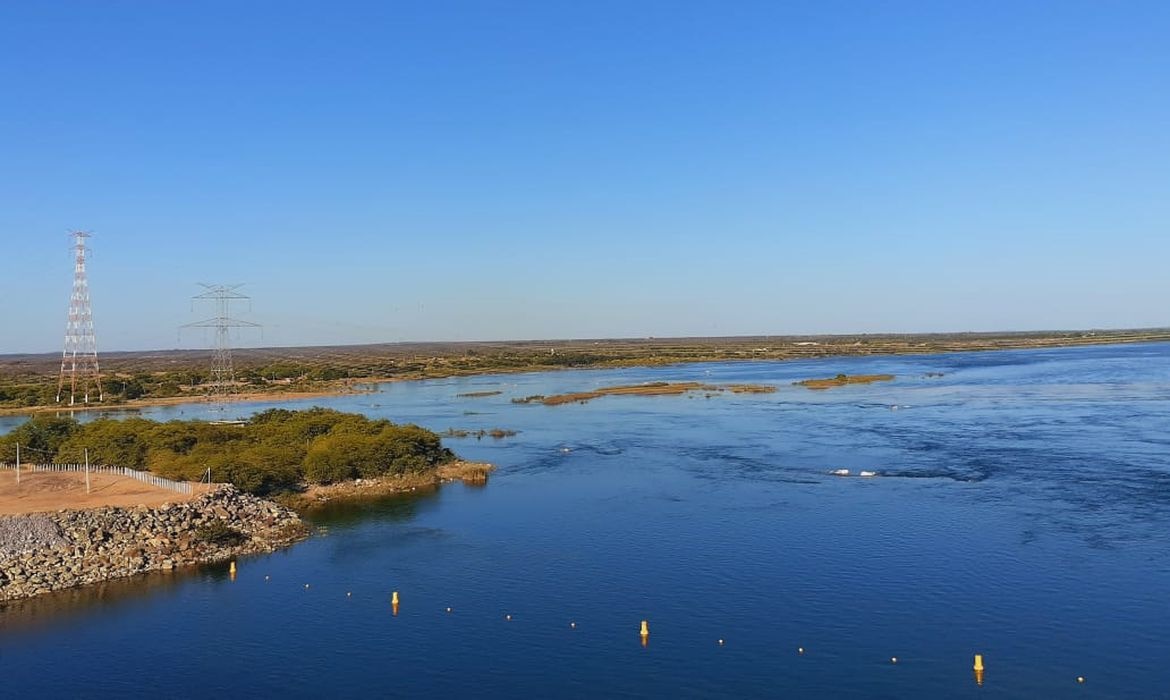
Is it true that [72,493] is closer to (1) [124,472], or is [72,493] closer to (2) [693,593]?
(1) [124,472]

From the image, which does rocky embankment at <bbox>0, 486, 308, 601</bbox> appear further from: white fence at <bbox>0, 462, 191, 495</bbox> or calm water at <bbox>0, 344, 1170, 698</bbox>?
white fence at <bbox>0, 462, 191, 495</bbox>

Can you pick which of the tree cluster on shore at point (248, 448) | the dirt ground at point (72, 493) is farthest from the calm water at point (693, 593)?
the dirt ground at point (72, 493)

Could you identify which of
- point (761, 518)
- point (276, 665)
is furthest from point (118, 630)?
point (761, 518)

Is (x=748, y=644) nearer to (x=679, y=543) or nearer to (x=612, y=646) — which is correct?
(x=612, y=646)

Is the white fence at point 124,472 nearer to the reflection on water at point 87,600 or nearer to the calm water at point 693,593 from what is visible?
the reflection on water at point 87,600

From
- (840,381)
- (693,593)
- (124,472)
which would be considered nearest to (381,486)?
(124,472)
